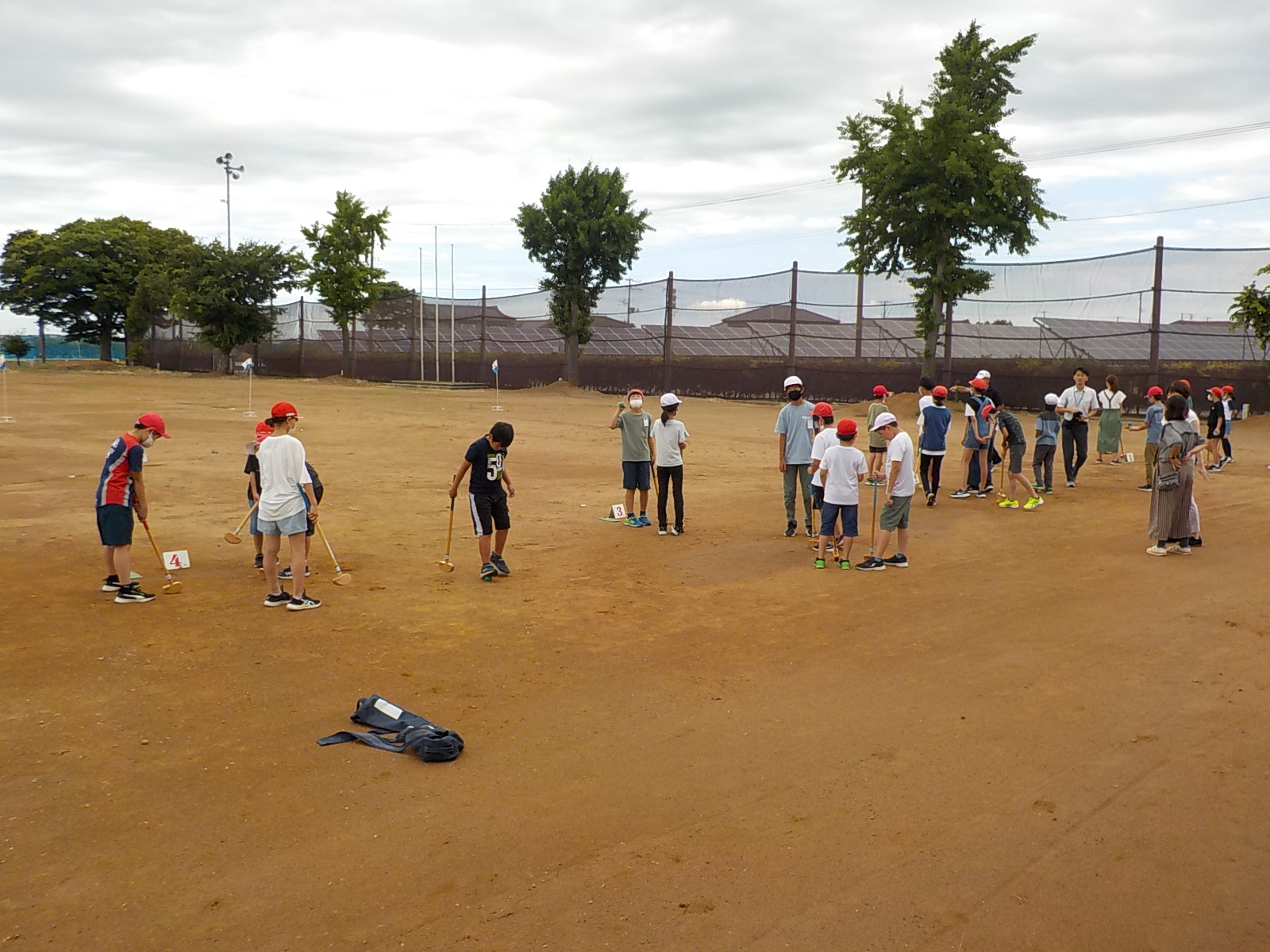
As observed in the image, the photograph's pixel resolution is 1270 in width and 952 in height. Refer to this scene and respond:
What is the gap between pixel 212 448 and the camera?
65.8 feet

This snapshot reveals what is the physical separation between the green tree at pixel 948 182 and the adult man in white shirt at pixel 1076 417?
1549 cm

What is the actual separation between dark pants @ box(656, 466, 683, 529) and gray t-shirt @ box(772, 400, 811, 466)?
1.37m

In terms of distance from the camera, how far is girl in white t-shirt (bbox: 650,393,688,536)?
1301 centimetres

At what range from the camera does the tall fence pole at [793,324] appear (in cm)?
3706

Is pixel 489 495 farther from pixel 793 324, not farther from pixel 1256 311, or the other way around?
pixel 793 324

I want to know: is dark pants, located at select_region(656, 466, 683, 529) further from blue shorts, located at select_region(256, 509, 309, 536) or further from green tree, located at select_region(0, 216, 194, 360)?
green tree, located at select_region(0, 216, 194, 360)

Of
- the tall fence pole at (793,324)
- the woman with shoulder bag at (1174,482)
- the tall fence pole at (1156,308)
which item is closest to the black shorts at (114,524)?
A: the woman with shoulder bag at (1174,482)

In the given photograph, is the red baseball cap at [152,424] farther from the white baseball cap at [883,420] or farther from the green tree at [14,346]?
the green tree at [14,346]

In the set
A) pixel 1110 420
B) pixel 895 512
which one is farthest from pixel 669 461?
pixel 1110 420

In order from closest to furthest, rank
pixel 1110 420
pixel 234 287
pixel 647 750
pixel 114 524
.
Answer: pixel 647 750 → pixel 114 524 → pixel 1110 420 → pixel 234 287

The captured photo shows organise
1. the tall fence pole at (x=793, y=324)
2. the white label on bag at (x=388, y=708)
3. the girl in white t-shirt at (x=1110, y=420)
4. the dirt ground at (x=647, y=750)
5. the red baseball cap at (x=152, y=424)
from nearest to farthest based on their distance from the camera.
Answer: the dirt ground at (x=647, y=750) < the white label on bag at (x=388, y=708) < the red baseball cap at (x=152, y=424) < the girl in white t-shirt at (x=1110, y=420) < the tall fence pole at (x=793, y=324)

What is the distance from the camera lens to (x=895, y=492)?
11117 millimetres

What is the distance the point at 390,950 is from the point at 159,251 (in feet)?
216

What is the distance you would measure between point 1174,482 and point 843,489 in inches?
156
